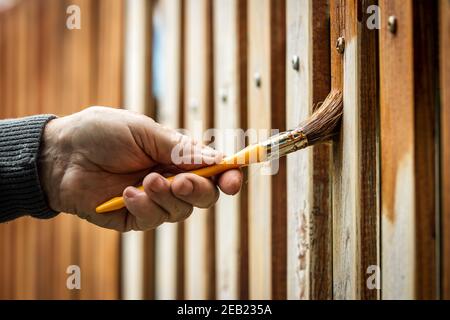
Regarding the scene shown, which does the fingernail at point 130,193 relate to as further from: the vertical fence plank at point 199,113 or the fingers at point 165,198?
the vertical fence plank at point 199,113

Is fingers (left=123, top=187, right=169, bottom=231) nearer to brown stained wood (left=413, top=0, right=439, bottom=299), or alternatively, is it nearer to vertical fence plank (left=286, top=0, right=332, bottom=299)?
vertical fence plank (left=286, top=0, right=332, bottom=299)

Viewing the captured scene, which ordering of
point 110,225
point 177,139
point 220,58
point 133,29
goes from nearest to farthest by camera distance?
point 177,139
point 110,225
point 220,58
point 133,29

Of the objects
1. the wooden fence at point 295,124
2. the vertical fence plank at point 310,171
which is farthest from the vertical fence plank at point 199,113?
the vertical fence plank at point 310,171

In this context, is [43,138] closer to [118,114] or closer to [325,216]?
[118,114]

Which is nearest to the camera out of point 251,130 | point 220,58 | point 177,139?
point 177,139

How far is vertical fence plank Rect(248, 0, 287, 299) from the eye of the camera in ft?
4.35

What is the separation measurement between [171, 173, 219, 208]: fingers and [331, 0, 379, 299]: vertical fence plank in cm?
24

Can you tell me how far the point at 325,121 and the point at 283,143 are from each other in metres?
0.10

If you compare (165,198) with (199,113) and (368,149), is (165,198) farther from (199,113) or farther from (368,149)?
(199,113)

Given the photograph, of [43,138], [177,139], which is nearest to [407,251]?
[177,139]

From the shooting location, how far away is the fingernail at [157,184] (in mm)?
980

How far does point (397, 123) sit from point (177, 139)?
1.29ft

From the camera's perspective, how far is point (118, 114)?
1.14 metres
